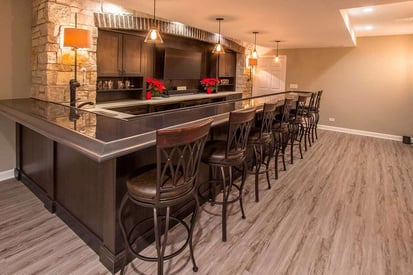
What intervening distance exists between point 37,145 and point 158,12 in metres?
2.58

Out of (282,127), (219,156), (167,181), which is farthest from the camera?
(282,127)

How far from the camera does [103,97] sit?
504cm

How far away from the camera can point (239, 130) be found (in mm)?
2604

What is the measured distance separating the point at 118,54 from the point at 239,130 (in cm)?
319

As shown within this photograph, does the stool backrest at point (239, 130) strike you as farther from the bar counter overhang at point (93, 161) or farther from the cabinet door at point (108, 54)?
the cabinet door at point (108, 54)

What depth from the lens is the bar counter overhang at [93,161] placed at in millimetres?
1716

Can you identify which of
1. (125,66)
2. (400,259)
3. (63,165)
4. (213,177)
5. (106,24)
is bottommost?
(400,259)

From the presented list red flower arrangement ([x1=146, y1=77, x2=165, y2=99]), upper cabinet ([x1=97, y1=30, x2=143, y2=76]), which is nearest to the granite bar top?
upper cabinet ([x1=97, y1=30, x2=143, y2=76])

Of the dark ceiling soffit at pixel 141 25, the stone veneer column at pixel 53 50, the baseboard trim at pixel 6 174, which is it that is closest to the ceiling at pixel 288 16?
the dark ceiling soffit at pixel 141 25

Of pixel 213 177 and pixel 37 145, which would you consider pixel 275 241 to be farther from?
pixel 37 145

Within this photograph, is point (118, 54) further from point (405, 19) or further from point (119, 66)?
point (405, 19)

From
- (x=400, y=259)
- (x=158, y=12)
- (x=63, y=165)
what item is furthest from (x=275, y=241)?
(x=158, y=12)

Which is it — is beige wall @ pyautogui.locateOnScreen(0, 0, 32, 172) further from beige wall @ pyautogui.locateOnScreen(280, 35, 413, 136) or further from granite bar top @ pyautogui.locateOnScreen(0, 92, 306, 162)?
beige wall @ pyautogui.locateOnScreen(280, 35, 413, 136)

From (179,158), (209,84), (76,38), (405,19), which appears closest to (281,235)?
(179,158)
